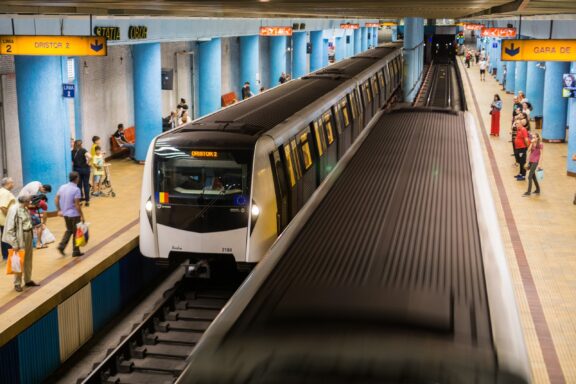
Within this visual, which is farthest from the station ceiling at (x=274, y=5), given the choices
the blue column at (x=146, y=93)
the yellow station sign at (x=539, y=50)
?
the blue column at (x=146, y=93)

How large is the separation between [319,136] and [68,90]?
5607 mm

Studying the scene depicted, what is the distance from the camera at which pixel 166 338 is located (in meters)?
10.2

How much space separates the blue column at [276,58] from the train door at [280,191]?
89.4 ft

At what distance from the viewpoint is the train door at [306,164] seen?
40.2 feet

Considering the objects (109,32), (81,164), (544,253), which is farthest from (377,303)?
(109,32)

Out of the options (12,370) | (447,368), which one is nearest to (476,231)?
(447,368)

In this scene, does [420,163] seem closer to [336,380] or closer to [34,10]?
[336,380]

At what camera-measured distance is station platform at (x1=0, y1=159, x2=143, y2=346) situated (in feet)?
29.8

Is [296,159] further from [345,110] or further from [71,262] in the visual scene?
[345,110]

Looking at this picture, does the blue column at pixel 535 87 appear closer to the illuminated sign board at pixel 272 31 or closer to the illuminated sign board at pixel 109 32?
the illuminated sign board at pixel 272 31

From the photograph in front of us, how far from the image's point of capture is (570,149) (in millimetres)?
19750

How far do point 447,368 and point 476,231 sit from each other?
8.27 ft

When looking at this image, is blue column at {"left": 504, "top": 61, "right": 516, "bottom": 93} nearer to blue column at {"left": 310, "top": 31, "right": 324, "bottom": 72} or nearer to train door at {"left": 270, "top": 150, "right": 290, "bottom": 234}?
blue column at {"left": 310, "top": 31, "right": 324, "bottom": 72}

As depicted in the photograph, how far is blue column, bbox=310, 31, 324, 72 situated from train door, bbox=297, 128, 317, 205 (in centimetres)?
3457
